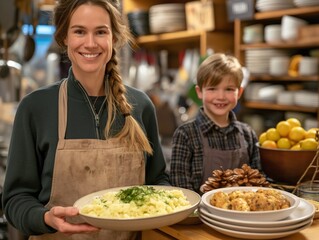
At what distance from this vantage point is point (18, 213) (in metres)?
1.50

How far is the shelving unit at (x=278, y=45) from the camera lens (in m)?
3.30

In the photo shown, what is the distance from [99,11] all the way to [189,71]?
113 inches

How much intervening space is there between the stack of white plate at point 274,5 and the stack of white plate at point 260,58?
31 cm

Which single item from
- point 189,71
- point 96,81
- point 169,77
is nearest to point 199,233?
point 96,81

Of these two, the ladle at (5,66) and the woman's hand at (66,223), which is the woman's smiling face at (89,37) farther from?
the ladle at (5,66)

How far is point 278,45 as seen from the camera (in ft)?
11.5

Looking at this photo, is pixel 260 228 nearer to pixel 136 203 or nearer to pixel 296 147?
pixel 136 203

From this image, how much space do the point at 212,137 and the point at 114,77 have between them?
1.83ft

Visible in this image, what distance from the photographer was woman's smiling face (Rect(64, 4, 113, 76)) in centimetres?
153

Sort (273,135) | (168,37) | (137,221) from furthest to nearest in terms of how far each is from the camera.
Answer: (168,37), (273,135), (137,221)

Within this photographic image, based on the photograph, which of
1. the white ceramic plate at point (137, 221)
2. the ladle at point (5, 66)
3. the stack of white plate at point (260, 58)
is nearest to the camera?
the white ceramic plate at point (137, 221)

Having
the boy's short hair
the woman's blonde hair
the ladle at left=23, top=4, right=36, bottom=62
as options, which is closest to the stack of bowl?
the ladle at left=23, top=4, right=36, bottom=62

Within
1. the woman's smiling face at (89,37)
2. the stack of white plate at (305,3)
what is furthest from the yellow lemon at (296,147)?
the stack of white plate at (305,3)

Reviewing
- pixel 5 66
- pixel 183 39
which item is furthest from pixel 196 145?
pixel 183 39
